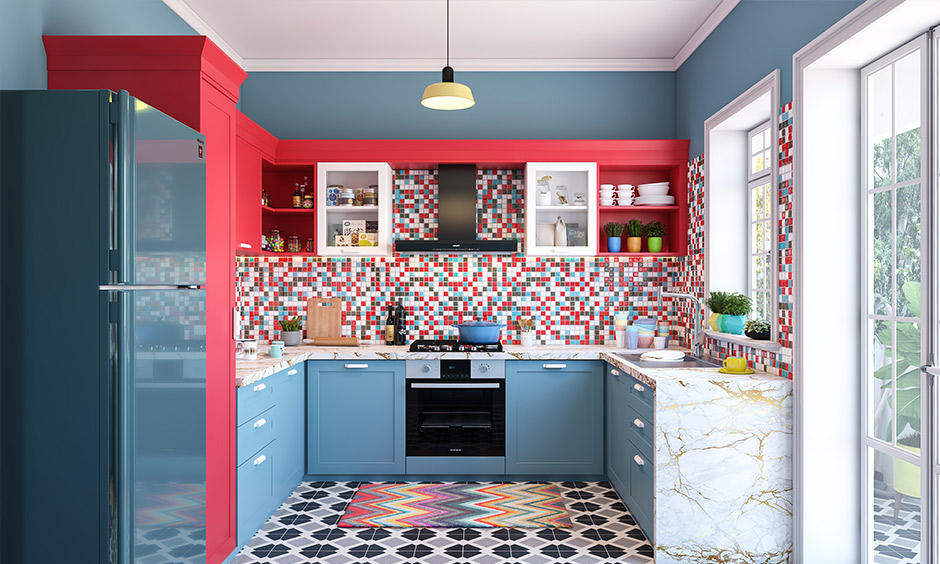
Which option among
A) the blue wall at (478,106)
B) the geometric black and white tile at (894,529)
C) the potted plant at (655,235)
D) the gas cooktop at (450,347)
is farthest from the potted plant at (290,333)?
the geometric black and white tile at (894,529)

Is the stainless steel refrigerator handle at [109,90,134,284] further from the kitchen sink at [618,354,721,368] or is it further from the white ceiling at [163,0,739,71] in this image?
the kitchen sink at [618,354,721,368]

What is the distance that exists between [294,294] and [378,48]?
6.24 ft

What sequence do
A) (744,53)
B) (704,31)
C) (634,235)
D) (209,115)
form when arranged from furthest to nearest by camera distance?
(634,235) → (704,31) → (744,53) → (209,115)

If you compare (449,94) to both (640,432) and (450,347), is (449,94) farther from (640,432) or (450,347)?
(640,432)

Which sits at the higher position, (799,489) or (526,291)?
(526,291)

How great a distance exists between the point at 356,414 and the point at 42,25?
2.62 m

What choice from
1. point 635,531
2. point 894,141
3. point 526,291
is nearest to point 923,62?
point 894,141

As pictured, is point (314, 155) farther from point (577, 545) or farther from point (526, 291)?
point (577, 545)

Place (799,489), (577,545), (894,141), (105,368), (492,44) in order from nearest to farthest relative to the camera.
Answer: (105,368), (894,141), (799,489), (577,545), (492,44)

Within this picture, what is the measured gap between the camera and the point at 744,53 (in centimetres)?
327

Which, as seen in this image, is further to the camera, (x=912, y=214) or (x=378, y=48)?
(x=378, y=48)

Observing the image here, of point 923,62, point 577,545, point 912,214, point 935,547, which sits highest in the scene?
point 923,62

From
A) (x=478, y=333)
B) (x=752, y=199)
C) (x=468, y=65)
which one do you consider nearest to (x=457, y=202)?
(x=478, y=333)

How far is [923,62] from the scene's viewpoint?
224 cm
